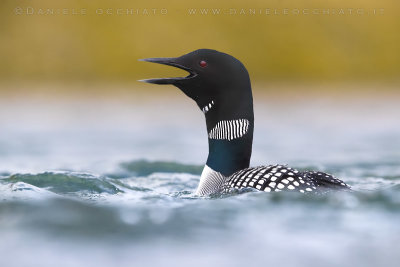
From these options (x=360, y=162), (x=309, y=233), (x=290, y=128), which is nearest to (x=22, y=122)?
(x=290, y=128)

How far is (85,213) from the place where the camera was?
3.56 metres

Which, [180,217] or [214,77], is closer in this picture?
[180,217]

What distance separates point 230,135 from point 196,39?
36.6 feet

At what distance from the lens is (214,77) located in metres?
4.55

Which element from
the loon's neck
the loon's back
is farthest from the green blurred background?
the loon's back

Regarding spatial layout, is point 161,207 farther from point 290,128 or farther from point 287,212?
point 290,128

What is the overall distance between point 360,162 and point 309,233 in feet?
14.0

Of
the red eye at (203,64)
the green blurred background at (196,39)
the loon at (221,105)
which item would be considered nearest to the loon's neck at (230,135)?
the loon at (221,105)

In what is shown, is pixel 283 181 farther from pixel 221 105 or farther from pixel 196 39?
pixel 196 39

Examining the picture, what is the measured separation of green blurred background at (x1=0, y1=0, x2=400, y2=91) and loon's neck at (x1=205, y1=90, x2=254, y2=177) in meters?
10.6

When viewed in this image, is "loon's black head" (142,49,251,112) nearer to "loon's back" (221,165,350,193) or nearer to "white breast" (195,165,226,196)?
"white breast" (195,165,226,196)

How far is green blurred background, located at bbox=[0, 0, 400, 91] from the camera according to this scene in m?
15.7

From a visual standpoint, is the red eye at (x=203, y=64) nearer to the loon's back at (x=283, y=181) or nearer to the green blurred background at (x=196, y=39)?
the loon's back at (x=283, y=181)

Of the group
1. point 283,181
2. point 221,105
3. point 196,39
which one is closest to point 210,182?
point 221,105
